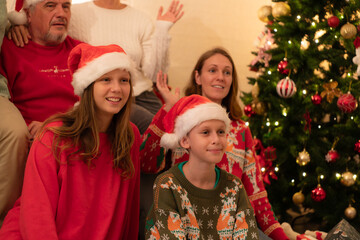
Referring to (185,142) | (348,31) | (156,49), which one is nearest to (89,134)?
(185,142)

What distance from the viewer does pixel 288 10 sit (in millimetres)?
3355

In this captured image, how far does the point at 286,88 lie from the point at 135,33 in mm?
1168

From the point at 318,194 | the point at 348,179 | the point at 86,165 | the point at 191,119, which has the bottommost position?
the point at 318,194

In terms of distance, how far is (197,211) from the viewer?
77.9 inches

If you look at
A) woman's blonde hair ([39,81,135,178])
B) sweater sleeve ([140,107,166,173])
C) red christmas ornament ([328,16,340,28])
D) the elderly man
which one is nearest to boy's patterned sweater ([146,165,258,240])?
woman's blonde hair ([39,81,135,178])

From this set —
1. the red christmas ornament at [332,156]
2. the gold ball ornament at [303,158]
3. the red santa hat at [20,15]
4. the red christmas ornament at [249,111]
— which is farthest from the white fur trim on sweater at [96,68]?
the red christmas ornament at [332,156]

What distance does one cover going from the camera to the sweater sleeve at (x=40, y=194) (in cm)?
188

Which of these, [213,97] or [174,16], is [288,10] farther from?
[213,97]

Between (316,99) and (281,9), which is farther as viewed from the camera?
(281,9)

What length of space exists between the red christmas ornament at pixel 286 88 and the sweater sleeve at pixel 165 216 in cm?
150

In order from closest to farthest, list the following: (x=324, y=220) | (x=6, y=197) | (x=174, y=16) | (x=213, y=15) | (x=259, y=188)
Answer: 1. (x=6, y=197)
2. (x=259, y=188)
3. (x=174, y=16)
4. (x=324, y=220)
5. (x=213, y=15)

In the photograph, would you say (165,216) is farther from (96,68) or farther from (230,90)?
(230,90)

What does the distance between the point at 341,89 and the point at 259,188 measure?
4.03ft

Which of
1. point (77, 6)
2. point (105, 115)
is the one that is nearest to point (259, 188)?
point (105, 115)
